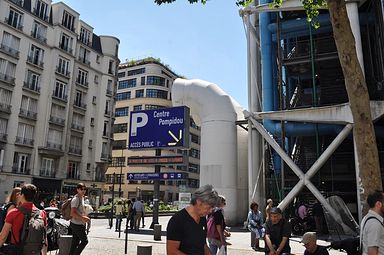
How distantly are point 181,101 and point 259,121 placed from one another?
5674 mm

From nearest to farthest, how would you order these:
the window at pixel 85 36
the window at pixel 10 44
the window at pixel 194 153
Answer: the window at pixel 10 44
the window at pixel 85 36
the window at pixel 194 153

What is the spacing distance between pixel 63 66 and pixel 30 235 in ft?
139

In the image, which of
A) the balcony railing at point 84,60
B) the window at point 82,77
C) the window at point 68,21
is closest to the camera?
the window at point 68,21

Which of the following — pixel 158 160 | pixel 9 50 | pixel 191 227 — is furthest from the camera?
pixel 9 50

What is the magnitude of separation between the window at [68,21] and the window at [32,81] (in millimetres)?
8213

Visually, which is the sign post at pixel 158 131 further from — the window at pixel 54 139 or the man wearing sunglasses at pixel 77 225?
the window at pixel 54 139

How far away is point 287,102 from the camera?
77.0ft

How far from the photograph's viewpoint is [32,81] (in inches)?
1566

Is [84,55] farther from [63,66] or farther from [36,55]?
[36,55]

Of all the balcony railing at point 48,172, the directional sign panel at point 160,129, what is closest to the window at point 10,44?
the balcony railing at point 48,172

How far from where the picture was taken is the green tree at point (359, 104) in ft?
20.8

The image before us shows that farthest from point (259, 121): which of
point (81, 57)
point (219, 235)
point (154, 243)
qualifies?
point (81, 57)

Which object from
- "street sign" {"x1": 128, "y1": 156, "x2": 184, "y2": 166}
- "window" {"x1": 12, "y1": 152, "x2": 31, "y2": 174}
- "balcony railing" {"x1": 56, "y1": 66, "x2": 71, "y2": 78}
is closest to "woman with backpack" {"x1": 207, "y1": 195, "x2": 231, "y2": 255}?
"street sign" {"x1": 128, "y1": 156, "x2": 184, "y2": 166}

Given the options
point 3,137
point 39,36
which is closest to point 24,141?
point 3,137
